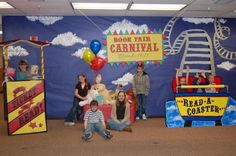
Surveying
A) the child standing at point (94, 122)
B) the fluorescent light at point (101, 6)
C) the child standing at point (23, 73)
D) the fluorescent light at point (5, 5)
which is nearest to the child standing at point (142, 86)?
the fluorescent light at point (101, 6)

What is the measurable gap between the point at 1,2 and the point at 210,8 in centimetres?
489

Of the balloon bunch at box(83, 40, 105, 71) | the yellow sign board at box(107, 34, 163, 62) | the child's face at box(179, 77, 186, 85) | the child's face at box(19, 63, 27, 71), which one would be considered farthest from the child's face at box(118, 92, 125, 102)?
the child's face at box(19, 63, 27, 71)

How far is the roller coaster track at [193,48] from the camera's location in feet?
24.2

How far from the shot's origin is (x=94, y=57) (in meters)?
6.78

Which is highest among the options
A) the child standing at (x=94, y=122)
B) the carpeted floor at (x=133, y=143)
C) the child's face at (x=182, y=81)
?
the child's face at (x=182, y=81)

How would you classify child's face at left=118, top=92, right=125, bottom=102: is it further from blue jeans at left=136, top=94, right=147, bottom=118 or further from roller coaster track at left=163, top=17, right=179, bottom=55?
roller coaster track at left=163, top=17, right=179, bottom=55

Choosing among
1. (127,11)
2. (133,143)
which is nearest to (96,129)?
(133,143)

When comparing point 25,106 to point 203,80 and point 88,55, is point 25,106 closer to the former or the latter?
point 88,55

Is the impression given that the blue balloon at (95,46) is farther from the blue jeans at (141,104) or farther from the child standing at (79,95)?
the blue jeans at (141,104)

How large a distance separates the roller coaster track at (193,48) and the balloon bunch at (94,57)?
6.47 ft

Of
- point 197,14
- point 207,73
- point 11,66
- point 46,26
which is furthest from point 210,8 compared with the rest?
point 11,66

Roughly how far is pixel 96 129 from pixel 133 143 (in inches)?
36.9

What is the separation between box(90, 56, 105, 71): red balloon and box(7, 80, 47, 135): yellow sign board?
5.24 ft

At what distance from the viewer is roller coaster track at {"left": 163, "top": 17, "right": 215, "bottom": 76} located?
7.38m
